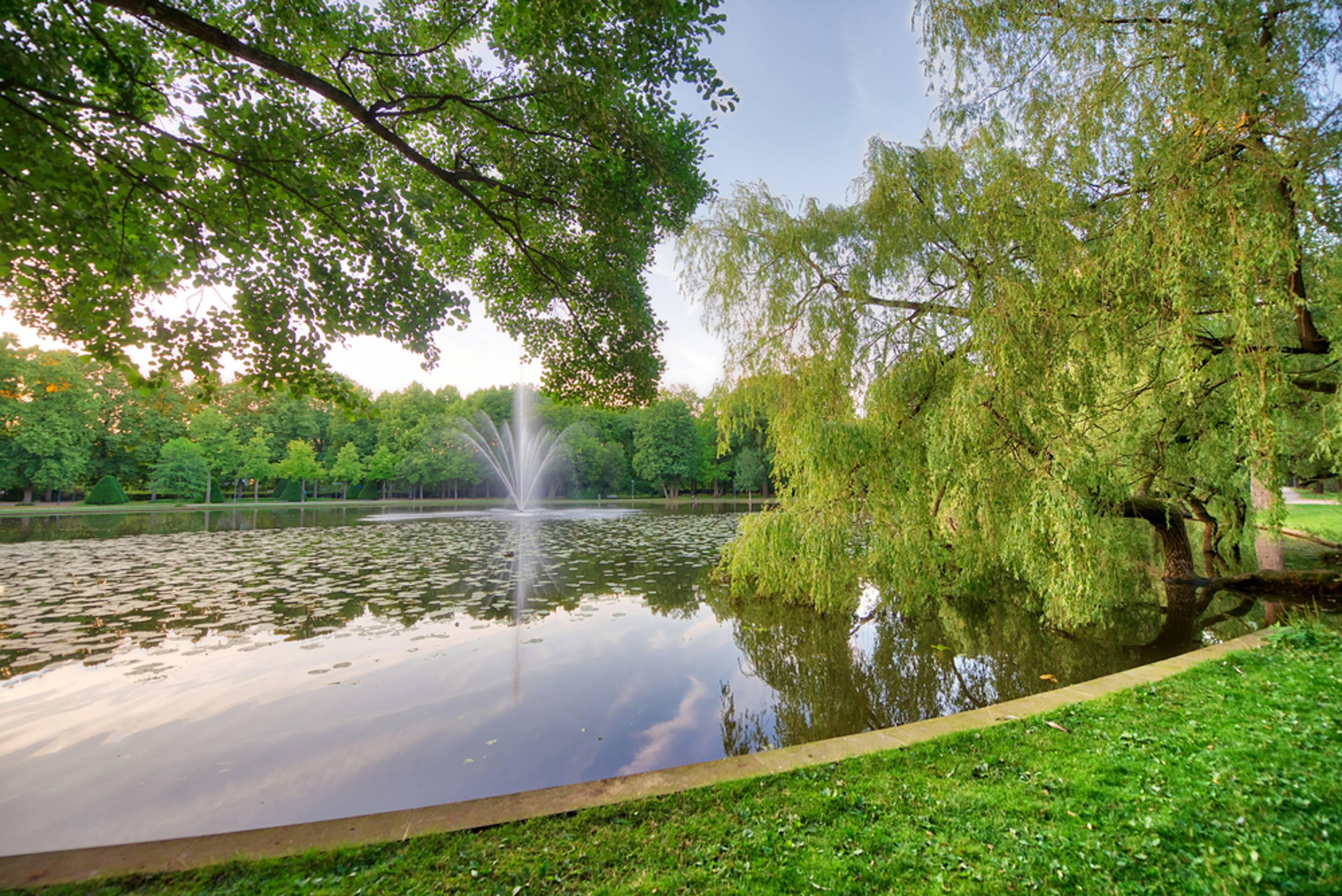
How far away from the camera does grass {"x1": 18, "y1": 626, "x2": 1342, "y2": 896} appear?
2553 mm

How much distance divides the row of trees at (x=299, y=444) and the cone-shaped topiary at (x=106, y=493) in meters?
2.43

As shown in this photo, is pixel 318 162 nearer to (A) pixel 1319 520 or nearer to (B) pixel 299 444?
(A) pixel 1319 520

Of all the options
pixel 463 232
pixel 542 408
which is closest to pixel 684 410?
pixel 542 408

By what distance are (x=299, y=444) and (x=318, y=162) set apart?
5646 cm

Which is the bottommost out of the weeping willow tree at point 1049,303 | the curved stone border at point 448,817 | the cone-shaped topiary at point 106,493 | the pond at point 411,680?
the pond at point 411,680

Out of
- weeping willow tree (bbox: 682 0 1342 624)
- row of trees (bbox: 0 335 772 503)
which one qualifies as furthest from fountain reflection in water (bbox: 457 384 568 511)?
weeping willow tree (bbox: 682 0 1342 624)

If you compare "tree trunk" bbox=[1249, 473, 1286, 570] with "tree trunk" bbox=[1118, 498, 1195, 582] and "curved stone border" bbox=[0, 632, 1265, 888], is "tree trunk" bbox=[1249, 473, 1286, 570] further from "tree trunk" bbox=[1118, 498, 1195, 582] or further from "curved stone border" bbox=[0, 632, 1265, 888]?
"curved stone border" bbox=[0, 632, 1265, 888]

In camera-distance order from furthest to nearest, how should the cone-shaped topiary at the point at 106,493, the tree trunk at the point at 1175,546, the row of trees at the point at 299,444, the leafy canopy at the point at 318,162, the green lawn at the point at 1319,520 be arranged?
the cone-shaped topiary at the point at 106,493, the row of trees at the point at 299,444, the green lawn at the point at 1319,520, the tree trunk at the point at 1175,546, the leafy canopy at the point at 318,162

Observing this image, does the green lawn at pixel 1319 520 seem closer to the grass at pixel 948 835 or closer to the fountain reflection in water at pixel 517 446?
the grass at pixel 948 835

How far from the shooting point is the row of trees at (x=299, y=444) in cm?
4012

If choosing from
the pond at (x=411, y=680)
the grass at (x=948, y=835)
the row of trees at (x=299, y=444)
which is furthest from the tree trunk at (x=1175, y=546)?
the row of trees at (x=299, y=444)

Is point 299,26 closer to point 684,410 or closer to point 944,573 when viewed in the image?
point 944,573

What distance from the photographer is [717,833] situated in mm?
2996

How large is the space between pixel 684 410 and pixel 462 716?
58.2 m
